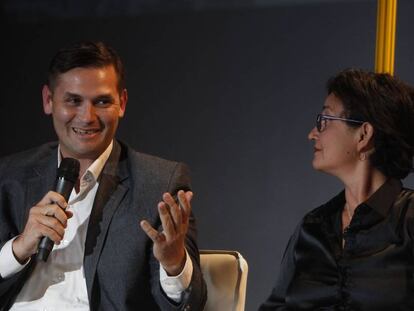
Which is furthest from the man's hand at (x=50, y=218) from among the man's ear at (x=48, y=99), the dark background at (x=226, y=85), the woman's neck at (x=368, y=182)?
the dark background at (x=226, y=85)

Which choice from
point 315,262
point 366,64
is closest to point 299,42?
point 366,64

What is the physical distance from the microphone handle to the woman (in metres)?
0.64

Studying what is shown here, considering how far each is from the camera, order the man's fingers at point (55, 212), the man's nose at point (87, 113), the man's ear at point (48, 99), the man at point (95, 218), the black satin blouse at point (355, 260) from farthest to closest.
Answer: the man's ear at point (48, 99) < the man's nose at point (87, 113) < the man at point (95, 218) < the black satin blouse at point (355, 260) < the man's fingers at point (55, 212)

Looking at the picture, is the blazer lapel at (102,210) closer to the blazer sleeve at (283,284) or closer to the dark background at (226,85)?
the blazer sleeve at (283,284)

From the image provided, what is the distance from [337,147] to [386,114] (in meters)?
0.16

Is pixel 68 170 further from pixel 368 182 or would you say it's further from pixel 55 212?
pixel 368 182

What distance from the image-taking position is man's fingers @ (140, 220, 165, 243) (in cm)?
183

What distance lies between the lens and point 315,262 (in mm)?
2021

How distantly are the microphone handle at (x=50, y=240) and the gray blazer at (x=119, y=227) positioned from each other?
0.24 meters

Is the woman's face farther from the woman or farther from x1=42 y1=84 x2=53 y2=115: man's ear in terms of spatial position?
x1=42 y1=84 x2=53 y2=115: man's ear

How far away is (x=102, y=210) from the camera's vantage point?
2.10m

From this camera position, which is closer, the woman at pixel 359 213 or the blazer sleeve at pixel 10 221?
the woman at pixel 359 213

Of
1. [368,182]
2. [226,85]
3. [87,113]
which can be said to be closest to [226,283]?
[368,182]

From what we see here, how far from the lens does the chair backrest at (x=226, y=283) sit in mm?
2096
